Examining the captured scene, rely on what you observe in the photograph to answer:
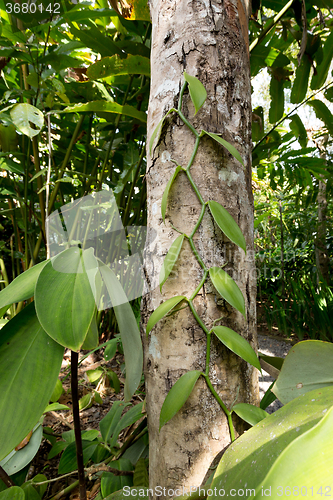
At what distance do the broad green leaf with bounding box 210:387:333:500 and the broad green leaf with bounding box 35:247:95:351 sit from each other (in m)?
0.15

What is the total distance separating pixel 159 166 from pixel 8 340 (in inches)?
10.3

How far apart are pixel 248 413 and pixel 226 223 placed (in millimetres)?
207

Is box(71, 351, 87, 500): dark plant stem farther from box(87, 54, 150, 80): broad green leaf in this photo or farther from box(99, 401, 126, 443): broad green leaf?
box(87, 54, 150, 80): broad green leaf

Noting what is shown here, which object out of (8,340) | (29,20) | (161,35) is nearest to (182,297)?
(8,340)

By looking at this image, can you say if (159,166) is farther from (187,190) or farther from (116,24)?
(116,24)


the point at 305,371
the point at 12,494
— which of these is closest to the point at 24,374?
the point at 12,494

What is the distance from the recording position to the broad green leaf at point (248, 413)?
0.95ft

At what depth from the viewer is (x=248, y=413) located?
298 millimetres

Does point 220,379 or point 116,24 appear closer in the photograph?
point 220,379

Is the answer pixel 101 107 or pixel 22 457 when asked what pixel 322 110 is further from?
pixel 22 457

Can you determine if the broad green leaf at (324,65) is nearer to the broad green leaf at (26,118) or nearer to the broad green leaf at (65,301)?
the broad green leaf at (26,118)

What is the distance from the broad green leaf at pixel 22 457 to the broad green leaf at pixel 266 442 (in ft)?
1.25

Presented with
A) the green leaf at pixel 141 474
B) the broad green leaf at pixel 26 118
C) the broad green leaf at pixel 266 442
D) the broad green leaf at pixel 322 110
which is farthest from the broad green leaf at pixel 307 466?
the broad green leaf at pixel 322 110

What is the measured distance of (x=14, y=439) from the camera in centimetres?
23
